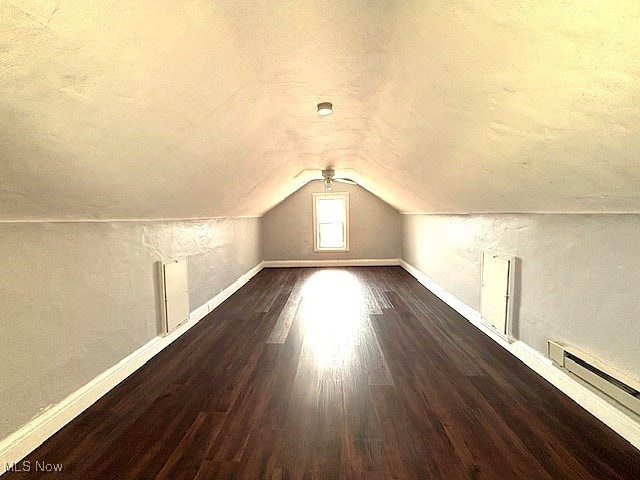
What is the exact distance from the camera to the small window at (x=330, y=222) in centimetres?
738

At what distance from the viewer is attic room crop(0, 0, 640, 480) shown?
1.07 meters

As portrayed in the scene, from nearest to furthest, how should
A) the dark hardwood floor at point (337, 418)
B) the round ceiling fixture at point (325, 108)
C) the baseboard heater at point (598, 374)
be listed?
the dark hardwood floor at point (337, 418) → the baseboard heater at point (598, 374) → the round ceiling fixture at point (325, 108)

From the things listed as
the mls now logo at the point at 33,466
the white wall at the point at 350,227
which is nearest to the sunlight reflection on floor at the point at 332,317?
the white wall at the point at 350,227

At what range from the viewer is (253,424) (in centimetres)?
183

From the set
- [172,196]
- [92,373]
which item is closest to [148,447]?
[92,373]

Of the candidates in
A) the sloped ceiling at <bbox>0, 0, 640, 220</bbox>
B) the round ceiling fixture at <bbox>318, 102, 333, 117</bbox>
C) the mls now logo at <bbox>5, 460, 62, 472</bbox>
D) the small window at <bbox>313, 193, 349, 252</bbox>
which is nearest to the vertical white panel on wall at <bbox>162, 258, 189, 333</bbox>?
the sloped ceiling at <bbox>0, 0, 640, 220</bbox>

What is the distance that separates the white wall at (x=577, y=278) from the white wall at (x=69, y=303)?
2.96 meters

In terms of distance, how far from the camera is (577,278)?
2.04 meters

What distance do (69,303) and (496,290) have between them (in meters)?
3.14

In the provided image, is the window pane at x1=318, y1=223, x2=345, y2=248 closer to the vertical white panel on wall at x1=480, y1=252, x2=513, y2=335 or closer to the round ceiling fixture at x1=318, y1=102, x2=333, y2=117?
the vertical white panel on wall at x1=480, y1=252, x2=513, y2=335

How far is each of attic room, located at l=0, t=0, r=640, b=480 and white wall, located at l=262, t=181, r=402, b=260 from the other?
409cm

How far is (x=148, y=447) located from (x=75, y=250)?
1.18 m

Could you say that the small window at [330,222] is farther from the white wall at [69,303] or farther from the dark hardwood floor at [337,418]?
the white wall at [69,303]

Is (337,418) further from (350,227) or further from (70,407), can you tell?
(350,227)
